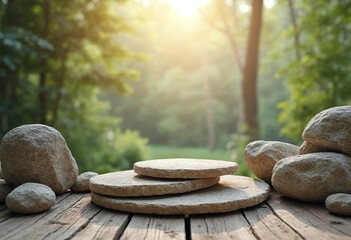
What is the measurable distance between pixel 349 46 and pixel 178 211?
6903 mm

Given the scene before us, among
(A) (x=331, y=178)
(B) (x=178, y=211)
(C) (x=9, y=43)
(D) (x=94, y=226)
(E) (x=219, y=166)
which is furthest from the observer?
(C) (x=9, y=43)

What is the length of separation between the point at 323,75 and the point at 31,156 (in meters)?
6.12

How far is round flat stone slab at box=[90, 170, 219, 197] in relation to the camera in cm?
278

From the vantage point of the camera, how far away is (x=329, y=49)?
24.6 feet

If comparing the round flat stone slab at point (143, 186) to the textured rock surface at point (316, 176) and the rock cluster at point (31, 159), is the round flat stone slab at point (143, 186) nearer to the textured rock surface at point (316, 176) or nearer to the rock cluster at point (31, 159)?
the rock cluster at point (31, 159)

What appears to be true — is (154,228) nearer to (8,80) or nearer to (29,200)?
(29,200)

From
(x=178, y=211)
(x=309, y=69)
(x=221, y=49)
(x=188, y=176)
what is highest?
(x=221, y=49)

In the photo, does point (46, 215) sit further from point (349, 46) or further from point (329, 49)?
point (349, 46)

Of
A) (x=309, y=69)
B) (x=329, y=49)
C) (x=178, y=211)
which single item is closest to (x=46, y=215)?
(x=178, y=211)

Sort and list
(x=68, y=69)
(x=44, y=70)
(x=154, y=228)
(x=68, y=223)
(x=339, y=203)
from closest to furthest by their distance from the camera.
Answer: (x=154, y=228)
(x=68, y=223)
(x=339, y=203)
(x=44, y=70)
(x=68, y=69)

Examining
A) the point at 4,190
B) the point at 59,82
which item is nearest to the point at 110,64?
the point at 59,82

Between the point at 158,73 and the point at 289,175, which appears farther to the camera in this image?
the point at 158,73

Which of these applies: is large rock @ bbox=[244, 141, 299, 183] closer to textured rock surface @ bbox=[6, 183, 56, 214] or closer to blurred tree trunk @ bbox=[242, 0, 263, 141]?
textured rock surface @ bbox=[6, 183, 56, 214]

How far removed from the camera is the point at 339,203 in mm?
2547
